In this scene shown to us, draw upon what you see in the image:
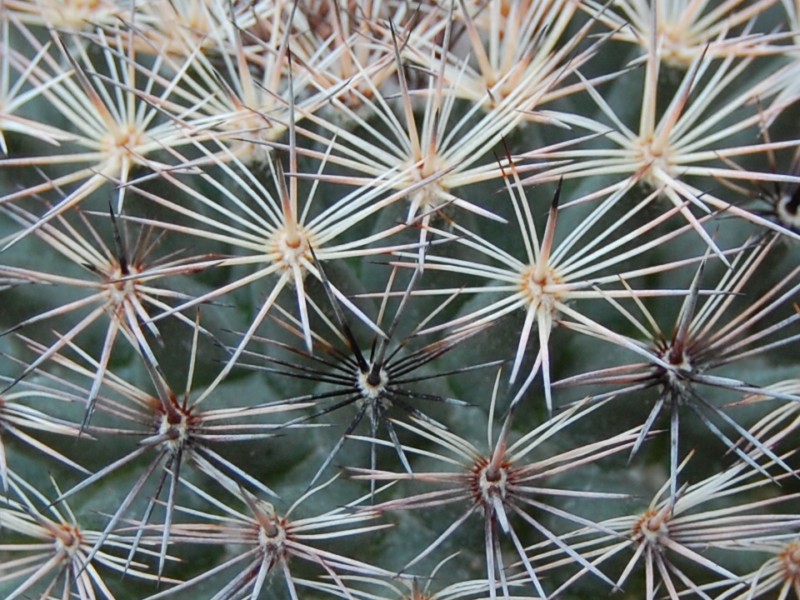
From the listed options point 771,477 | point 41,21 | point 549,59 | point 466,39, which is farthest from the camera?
point 466,39

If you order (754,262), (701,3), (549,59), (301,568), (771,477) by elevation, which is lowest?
(301,568)

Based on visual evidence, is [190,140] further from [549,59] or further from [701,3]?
[701,3]

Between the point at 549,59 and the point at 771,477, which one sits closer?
the point at 771,477

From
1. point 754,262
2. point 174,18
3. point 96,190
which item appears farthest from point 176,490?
point 754,262

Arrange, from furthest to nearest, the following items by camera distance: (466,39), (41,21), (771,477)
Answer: (466,39) → (41,21) → (771,477)

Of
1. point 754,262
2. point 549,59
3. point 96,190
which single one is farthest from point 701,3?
point 96,190

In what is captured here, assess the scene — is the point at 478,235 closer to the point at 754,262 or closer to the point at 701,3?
the point at 754,262

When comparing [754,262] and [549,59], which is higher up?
[549,59]
